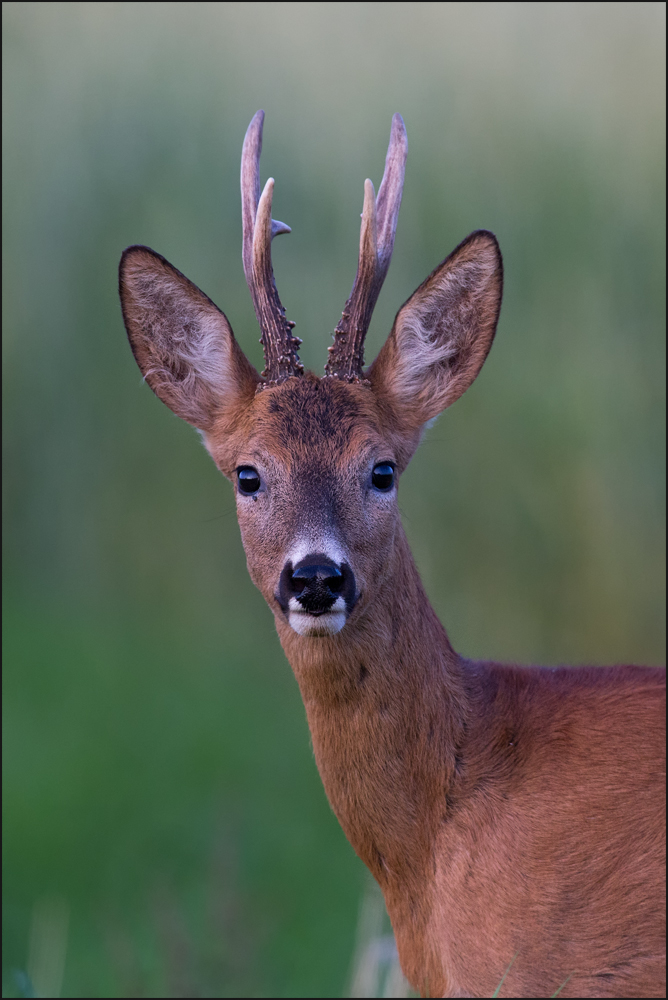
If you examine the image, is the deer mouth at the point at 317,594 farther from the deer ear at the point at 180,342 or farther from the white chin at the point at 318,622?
the deer ear at the point at 180,342

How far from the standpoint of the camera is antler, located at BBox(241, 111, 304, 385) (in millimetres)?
3193

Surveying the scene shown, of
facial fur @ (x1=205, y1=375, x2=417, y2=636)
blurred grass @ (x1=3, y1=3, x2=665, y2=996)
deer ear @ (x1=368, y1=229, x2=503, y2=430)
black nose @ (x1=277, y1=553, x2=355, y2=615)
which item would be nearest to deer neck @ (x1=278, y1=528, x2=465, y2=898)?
facial fur @ (x1=205, y1=375, x2=417, y2=636)

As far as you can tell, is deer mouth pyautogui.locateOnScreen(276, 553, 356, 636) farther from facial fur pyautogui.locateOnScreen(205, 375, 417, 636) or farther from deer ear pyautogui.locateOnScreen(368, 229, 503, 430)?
deer ear pyautogui.locateOnScreen(368, 229, 503, 430)

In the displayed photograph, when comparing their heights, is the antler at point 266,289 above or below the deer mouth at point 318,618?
above

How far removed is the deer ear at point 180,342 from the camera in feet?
11.1

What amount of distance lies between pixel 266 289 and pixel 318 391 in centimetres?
30

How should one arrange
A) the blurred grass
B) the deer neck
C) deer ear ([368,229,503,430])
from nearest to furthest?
the deer neck, deer ear ([368,229,503,430]), the blurred grass

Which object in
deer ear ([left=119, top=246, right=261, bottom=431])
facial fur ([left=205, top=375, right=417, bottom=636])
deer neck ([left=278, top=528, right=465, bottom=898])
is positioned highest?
deer ear ([left=119, top=246, right=261, bottom=431])

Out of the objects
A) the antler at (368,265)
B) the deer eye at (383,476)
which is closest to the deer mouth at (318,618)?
the deer eye at (383,476)

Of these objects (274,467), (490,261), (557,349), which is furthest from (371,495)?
(557,349)

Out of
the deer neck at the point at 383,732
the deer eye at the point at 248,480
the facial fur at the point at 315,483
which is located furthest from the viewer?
the deer eye at the point at 248,480

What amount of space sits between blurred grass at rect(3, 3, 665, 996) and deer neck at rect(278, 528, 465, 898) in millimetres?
3164

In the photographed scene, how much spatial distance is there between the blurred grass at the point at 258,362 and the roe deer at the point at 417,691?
324cm

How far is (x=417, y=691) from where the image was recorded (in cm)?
313
